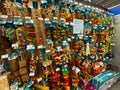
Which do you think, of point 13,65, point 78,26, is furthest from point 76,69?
point 13,65

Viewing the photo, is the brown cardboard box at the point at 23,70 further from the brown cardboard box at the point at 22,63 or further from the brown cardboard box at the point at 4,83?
the brown cardboard box at the point at 4,83

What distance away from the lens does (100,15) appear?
333cm

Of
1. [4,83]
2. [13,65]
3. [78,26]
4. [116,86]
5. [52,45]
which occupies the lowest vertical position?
[116,86]

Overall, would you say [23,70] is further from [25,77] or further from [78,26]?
[78,26]

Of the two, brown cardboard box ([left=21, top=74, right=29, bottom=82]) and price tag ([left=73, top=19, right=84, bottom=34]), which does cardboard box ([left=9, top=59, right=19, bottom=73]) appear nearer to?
brown cardboard box ([left=21, top=74, right=29, bottom=82])

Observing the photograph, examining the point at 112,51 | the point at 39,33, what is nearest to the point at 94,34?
→ the point at 112,51

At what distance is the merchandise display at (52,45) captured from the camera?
65.7 inches

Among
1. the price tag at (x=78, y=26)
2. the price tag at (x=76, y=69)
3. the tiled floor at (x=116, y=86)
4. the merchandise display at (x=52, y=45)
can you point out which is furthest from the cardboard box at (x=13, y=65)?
the tiled floor at (x=116, y=86)

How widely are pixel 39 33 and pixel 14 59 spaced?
52 cm

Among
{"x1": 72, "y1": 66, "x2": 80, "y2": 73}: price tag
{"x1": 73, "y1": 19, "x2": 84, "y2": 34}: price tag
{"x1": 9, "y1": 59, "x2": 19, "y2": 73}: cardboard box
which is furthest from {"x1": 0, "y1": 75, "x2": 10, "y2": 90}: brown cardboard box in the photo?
{"x1": 73, "y1": 19, "x2": 84, "y2": 34}: price tag

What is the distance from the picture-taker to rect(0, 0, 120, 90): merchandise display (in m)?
1.67

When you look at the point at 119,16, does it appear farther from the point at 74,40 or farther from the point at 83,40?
the point at 74,40

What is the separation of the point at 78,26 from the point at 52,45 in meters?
0.75

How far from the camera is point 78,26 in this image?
103 inches
